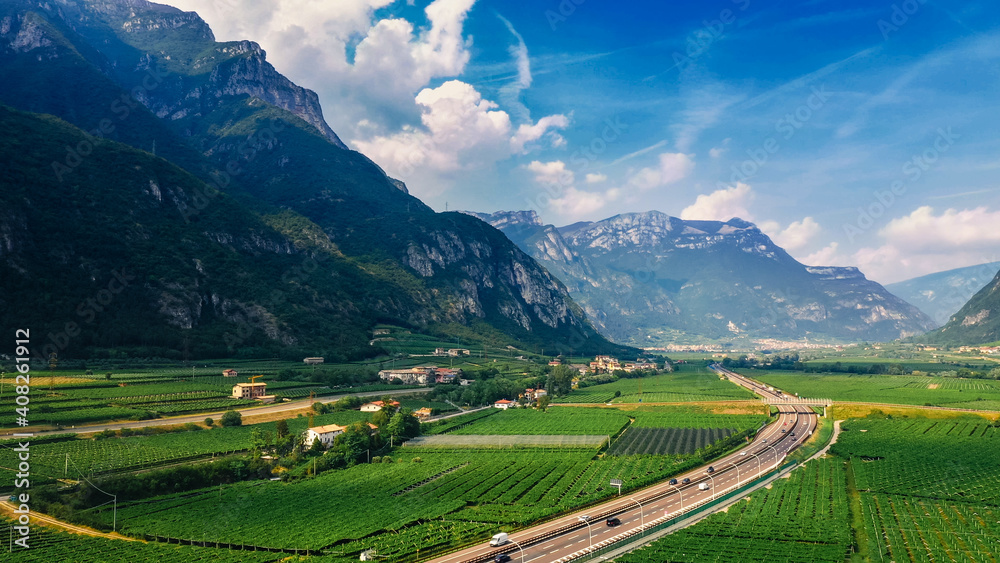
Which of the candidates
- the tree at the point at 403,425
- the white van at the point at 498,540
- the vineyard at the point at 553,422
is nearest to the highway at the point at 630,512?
the white van at the point at 498,540

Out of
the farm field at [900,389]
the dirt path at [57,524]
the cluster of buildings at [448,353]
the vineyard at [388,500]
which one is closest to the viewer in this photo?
the dirt path at [57,524]

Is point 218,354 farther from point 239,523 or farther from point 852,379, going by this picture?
point 852,379

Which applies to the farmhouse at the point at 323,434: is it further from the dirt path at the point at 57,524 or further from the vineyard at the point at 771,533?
the vineyard at the point at 771,533

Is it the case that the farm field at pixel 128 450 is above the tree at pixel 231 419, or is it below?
below

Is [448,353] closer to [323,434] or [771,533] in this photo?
[323,434]

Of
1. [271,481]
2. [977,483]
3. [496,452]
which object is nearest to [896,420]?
[977,483]

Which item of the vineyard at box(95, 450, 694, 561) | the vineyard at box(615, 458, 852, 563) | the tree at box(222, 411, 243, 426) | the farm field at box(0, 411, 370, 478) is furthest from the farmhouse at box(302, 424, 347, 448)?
the vineyard at box(615, 458, 852, 563)

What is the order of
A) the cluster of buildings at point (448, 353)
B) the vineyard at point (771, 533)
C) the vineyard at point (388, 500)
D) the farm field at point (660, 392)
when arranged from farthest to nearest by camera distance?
the cluster of buildings at point (448, 353), the farm field at point (660, 392), the vineyard at point (388, 500), the vineyard at point (771, 533)

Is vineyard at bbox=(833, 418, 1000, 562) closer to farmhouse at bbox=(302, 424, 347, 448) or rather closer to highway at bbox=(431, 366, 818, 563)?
highway at bbox=(431, 366, 818, 563)
